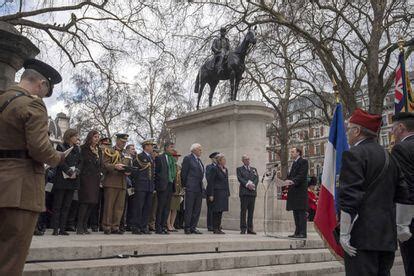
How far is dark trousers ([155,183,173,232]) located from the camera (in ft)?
31.5

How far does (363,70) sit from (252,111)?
13308 millimetres

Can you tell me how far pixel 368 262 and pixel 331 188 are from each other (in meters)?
1.41

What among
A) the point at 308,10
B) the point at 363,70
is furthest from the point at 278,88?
the point at 308,10

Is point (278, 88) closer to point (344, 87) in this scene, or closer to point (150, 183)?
point (344, 87)

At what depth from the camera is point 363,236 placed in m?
3.77

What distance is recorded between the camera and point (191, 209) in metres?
10.0

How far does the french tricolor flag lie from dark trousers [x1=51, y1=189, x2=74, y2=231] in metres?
A: 5.12

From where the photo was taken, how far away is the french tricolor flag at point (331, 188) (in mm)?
4836

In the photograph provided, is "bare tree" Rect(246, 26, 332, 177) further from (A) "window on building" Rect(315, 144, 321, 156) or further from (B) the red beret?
(A) "window on building" Rect(315, 144, 321, 156)

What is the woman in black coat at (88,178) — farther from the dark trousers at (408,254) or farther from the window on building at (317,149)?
the window on building at (317,149)

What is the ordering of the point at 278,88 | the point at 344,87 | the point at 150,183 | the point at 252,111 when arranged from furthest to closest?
1. the point at 278,88
2. the point at 344,87
3. the point at 252,111
4. the point at 150,183

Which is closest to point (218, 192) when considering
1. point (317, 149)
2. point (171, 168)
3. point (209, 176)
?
point (209, 176)

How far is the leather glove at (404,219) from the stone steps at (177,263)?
3.03 metres

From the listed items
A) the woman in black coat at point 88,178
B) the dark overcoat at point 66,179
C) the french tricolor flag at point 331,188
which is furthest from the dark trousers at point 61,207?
the french tricolor flag at point 331,188
